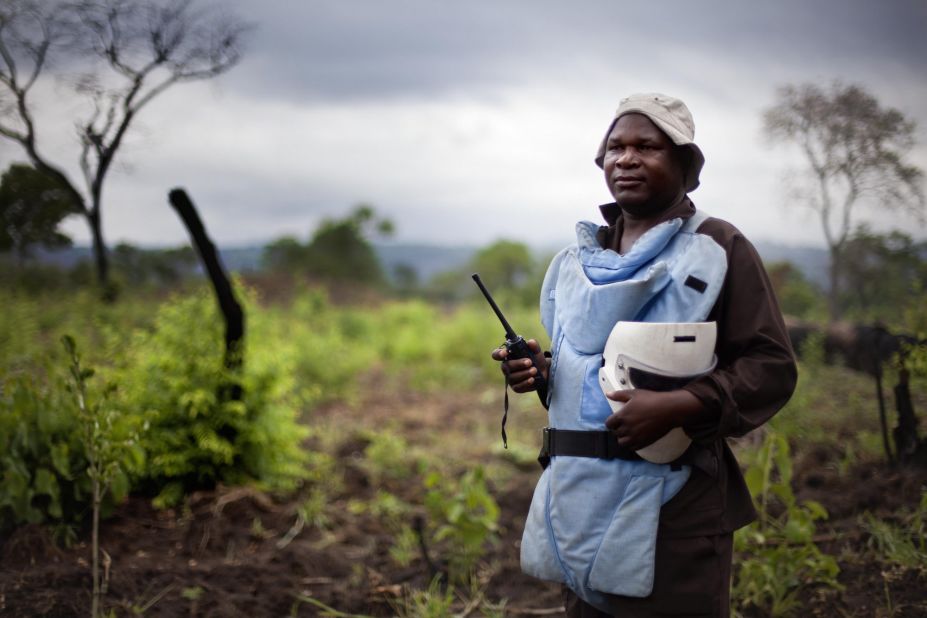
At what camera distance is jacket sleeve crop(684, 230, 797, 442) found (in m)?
1.77

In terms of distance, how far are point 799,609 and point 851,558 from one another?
375 mm

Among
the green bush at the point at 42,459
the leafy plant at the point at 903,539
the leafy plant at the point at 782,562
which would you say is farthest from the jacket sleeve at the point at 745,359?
the green bush at the point at 42,459

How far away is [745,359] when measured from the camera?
180cm

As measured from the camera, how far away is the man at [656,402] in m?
1.79

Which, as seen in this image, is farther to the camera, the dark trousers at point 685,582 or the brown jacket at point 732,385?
the dark trousers at point 685,582

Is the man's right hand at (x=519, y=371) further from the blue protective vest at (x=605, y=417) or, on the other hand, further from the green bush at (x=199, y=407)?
the green bush at (x=199, y=407)

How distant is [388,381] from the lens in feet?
34.4

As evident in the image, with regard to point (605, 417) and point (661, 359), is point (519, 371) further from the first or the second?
point (661, 359)

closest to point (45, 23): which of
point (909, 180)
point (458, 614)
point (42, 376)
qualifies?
point (42, 376)

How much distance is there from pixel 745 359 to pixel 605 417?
0.39m

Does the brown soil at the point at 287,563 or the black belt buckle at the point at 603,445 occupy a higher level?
the black belt buckle at the point at 603,445

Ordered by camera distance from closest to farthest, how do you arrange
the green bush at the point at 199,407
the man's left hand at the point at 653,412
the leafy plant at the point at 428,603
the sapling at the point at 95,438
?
the man's left hand at the point at 653,412 → the sapling at the point at 95,438 → the leafy plant at the point at 428,603 → the green bush at the point at 199,407

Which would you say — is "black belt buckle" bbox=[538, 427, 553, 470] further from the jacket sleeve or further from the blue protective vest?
the jacket sleeve

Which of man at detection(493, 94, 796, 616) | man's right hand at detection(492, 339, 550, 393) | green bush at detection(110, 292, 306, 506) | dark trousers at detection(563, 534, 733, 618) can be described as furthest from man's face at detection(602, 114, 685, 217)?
green bush at detection(110, 292, 306, 506)
